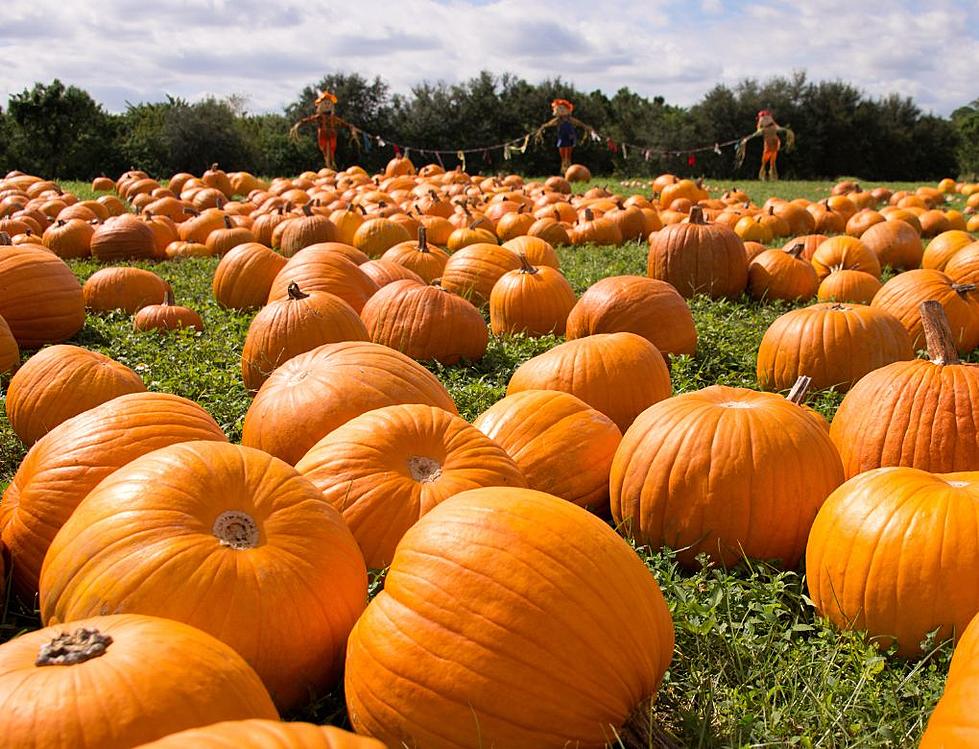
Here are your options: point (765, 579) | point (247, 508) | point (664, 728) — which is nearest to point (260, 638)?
point (247, 508)

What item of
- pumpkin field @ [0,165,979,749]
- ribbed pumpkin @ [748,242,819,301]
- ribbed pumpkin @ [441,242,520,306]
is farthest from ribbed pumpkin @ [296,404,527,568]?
ribbed pumpkin @ [748,242,819,301]

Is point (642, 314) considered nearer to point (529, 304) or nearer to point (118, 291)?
point (529, 304)

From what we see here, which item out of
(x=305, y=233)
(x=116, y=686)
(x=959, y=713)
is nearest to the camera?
(x=116, y=686)

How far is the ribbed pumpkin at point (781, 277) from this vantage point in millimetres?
7539

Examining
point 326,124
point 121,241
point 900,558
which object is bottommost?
point 900,558

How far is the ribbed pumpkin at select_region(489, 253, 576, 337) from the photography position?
6.45 meters

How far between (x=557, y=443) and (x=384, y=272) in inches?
156

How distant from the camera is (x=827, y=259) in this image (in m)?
8.05

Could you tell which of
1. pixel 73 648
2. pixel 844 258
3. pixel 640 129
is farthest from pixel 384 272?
pixel 640 129

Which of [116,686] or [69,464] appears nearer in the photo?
[116,686]

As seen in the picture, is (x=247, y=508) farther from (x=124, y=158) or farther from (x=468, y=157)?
(x=468, y=157)

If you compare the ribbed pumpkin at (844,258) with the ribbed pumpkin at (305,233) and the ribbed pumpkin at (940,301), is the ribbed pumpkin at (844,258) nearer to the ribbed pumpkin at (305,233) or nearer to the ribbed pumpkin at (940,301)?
the ribbed pumpkin at (940,301)

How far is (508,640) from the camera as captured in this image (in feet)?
6.46

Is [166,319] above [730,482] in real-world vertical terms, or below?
above
